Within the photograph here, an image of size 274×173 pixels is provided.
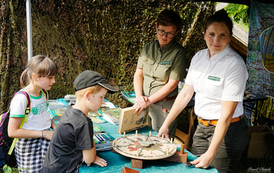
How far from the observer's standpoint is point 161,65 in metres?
2.57

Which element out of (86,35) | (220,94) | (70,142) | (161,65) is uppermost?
(86,35)

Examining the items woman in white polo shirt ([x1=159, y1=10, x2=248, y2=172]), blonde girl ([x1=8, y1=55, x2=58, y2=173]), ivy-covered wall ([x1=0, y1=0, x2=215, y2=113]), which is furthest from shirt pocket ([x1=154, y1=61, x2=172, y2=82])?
ivy-covered wall ([x1=0, y1=0, x2=215, y2=113])

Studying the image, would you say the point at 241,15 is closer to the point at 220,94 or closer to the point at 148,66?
the point at 148,66

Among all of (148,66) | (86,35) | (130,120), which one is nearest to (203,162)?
(130,120)

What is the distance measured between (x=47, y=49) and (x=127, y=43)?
1.65 meters

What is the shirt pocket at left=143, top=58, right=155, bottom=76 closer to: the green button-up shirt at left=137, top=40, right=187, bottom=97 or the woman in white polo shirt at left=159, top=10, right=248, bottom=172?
the green button-up shirt at left=137, top=40, right=187, bottom=97

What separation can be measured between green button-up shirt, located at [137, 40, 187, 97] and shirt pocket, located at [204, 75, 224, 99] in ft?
2.57

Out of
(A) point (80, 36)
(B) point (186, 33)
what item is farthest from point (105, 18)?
(B) point (186, 33)

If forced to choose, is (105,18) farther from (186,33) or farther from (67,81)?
(186,33)

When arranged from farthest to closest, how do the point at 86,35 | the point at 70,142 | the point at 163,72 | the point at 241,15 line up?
the point at 241,15, the point at 86,35, the point at 163,72, the point at 70,142

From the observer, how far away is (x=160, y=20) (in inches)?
97.2

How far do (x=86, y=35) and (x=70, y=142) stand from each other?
3.73 m

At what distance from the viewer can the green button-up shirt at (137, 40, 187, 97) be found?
253 cm

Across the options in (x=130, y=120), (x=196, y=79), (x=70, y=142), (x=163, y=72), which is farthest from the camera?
(x=163, y=72)
